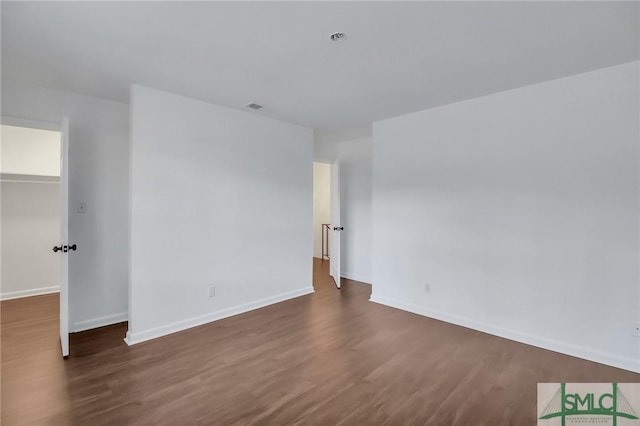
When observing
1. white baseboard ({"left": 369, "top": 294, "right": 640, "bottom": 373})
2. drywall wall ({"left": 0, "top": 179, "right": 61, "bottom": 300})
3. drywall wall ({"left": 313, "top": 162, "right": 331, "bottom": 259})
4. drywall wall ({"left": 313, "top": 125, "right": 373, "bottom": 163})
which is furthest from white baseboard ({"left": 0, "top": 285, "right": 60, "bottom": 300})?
drywall wall ({"left": 313, "top": 162, "right": 331, "bottom": 259})

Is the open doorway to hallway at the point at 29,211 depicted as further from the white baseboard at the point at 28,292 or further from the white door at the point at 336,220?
the white door at the point at 336,220

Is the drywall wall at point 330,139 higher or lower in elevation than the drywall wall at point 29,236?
higher

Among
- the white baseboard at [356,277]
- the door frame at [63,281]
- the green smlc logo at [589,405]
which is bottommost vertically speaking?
the green smlc logo at [589,405]

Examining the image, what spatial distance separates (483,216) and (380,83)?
1.83 metres

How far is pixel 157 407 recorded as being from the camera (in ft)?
6.65

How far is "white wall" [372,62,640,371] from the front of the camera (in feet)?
8.41

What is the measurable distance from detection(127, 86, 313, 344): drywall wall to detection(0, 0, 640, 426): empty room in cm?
3

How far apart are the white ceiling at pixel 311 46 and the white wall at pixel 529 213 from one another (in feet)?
1.16

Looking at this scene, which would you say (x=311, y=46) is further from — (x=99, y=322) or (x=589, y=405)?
(x=99, y=322)

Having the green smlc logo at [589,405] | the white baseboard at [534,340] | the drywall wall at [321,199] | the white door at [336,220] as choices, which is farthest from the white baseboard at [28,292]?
the green smlc logo at [589,405]

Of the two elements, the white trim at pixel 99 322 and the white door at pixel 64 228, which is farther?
the white trim at pixel 99 322

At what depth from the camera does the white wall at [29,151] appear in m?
4.04

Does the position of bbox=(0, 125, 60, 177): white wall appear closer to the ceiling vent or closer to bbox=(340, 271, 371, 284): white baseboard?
the ceiling vent

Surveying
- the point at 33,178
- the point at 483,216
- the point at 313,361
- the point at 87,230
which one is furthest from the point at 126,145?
the point at 483,216
